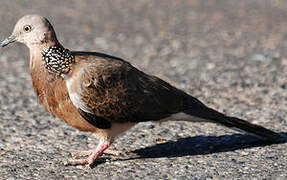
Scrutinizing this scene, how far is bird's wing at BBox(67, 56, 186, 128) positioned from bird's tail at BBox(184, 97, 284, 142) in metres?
0.24

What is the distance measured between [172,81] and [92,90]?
3.64 meters

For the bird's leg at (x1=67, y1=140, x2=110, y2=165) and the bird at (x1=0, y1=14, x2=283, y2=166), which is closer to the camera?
the bird at (x1=0, y1=14, x2=283, y2=166)

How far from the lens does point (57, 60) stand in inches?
194

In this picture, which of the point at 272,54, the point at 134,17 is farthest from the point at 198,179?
the point at 134,17

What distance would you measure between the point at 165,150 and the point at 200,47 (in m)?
5.01

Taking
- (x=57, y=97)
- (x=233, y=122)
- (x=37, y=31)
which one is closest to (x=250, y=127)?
(x=233, y=122)

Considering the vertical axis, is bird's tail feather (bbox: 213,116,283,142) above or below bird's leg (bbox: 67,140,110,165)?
above

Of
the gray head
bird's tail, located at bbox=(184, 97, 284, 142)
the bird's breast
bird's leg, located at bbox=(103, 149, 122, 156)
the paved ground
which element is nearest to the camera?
the bird's breast

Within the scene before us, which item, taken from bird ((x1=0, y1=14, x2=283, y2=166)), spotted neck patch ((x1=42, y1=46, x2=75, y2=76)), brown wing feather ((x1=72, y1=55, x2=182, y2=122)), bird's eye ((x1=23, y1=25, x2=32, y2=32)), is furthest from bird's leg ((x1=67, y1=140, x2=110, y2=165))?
bird's eye ((x1=23, y1=25, x2=32, y2=32))

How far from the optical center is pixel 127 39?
1091 cm

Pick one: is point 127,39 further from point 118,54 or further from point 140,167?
point 140,167

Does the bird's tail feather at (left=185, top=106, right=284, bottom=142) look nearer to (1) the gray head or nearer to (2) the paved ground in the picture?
(2) the paved ground

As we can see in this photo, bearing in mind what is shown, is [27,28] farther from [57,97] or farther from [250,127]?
[250,127]

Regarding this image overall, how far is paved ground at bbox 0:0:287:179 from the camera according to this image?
512 cm
